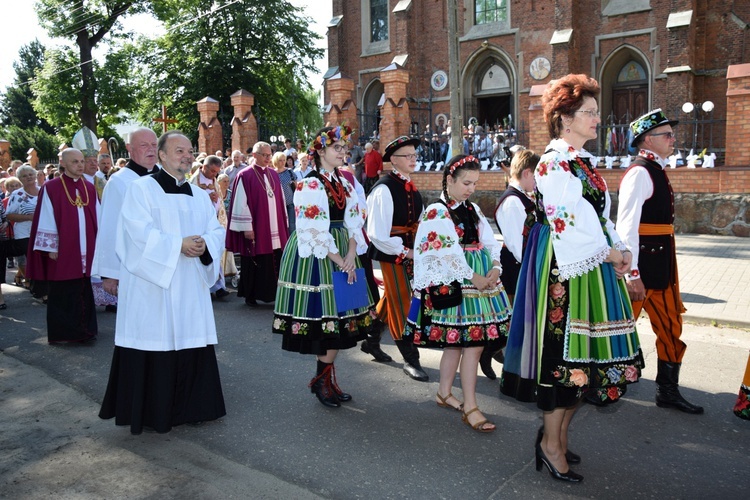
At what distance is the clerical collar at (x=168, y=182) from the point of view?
4.52 meters

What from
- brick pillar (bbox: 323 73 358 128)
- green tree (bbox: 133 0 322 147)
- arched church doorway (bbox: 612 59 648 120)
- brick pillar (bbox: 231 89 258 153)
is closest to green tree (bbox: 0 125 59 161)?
green tree (bbox: 133 0 322 147)

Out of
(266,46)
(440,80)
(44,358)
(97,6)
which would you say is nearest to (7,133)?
(97,6)

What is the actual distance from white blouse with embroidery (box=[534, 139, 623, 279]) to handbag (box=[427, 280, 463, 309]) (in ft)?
3.23

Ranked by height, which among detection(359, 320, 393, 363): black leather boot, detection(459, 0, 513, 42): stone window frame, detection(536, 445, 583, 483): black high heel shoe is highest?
detection(459, 0, 513, 42): stone window frame

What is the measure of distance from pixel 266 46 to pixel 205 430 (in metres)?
33.2

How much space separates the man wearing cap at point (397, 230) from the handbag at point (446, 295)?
100cm

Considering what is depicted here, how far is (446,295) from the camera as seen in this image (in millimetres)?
4422

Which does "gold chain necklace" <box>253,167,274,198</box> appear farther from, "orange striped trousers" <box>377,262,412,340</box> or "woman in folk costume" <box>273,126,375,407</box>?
"woman in folk costume" <box>273,126,375,407</box>

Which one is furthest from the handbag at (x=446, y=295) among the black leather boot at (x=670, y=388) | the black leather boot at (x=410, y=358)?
the black leather boot at (x=670, y=388)

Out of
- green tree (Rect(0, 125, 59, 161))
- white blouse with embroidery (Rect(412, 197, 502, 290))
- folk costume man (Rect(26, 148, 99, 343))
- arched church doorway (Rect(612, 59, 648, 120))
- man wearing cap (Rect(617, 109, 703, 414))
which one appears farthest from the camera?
green tree (Rect(0, 125, 59, 161))

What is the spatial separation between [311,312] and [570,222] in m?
2.14

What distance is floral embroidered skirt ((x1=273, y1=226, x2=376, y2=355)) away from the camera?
16.1ft

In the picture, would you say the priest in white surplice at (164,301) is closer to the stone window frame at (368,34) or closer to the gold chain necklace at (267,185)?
the gold chain necklace at (267,185)

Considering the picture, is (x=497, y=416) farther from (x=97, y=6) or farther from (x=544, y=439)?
(x=97, y=6)
